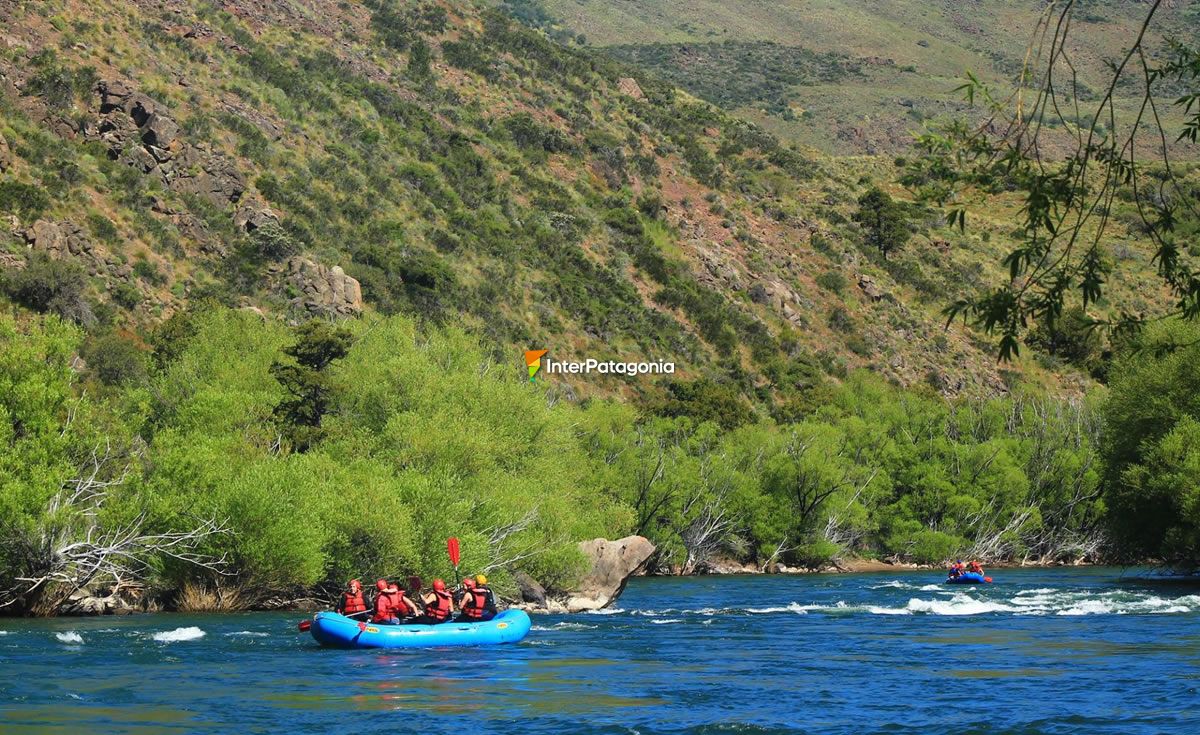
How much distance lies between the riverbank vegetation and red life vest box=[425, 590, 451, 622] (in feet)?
17.6

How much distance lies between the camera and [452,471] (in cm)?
4600

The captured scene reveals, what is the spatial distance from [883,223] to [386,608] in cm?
9939

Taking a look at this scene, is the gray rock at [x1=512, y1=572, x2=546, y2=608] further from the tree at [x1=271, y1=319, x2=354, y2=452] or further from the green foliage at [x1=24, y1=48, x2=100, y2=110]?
the green foliage at [x1=24, y1=48, x2=100, y2=110]

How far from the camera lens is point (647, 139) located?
5049 inches

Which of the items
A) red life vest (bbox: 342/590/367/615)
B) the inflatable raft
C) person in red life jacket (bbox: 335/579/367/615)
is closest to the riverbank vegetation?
person in red life jacket (bbox: 335/579/367/615)

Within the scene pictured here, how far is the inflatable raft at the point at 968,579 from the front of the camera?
2314 inches

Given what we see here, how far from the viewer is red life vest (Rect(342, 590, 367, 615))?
114 ft

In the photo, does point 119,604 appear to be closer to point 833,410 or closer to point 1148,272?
point 833,410

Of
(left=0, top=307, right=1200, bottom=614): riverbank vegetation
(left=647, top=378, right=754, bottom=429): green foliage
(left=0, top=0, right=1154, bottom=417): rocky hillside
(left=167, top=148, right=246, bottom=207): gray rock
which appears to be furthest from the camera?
(left=647, top=378, right=754, bottom=429): green foliage

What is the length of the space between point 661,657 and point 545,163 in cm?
8727

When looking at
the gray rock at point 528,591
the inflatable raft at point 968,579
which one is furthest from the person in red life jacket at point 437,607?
the inflatable raft at point 968,579

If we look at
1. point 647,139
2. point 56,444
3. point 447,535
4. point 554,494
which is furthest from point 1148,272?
point 56,444

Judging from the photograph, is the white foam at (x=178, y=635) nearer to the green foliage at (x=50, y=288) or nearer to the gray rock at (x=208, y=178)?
the green foliage at (x=50, y=288)

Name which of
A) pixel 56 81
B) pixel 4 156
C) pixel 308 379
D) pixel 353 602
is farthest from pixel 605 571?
pixel 56 81
